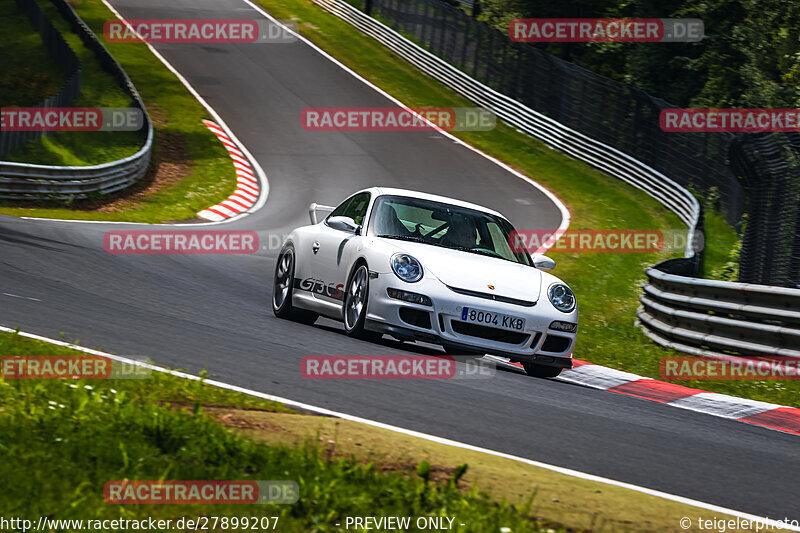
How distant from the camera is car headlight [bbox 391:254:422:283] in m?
8.73

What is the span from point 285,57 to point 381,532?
39.7 meters

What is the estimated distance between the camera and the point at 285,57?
4238 cm

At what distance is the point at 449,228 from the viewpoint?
985 cm

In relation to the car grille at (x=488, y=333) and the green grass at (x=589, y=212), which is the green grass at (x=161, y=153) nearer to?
the green grass at (x=589, y=212)

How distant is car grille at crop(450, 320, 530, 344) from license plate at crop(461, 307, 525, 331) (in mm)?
37

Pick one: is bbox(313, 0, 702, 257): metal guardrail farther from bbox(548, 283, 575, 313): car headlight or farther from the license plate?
the license plate

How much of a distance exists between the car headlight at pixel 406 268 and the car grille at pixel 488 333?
0.49 metres

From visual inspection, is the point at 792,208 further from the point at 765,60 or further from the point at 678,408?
the point at 765,60
